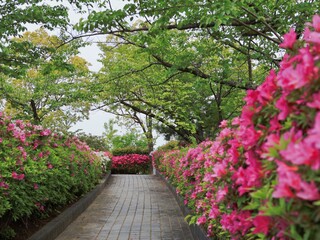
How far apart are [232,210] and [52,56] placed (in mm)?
9730

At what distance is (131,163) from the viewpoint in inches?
1078

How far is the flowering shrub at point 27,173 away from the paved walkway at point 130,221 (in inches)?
28.8

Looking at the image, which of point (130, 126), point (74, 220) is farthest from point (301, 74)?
point (130, 126)

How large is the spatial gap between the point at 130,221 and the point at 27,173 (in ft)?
10.3

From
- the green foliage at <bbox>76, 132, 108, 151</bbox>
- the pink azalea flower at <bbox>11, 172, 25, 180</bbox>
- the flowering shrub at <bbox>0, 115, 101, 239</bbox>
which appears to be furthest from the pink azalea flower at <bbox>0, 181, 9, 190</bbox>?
the green foliage at <bbox>76, 132, 108, 151</bbox>

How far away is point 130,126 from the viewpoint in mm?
30094

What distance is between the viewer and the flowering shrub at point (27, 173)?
470 centimetres

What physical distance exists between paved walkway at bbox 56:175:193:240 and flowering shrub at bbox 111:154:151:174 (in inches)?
599

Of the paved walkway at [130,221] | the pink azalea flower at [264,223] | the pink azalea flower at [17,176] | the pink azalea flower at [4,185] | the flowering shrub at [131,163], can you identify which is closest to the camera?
the pink azalea flower at [264,223]

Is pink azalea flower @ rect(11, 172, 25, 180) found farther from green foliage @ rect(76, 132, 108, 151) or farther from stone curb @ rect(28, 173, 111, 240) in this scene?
green foliage @ rect(76, 132, 108, 151)

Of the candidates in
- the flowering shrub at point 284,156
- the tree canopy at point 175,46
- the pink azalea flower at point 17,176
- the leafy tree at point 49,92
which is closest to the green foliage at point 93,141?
the leafy tree at point 49,92

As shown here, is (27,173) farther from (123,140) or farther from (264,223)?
(123,140)

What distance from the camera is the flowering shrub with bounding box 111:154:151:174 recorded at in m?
27.1

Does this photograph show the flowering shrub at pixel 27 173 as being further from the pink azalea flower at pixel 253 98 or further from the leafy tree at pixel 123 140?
the leafy tree at pixel 123 140
